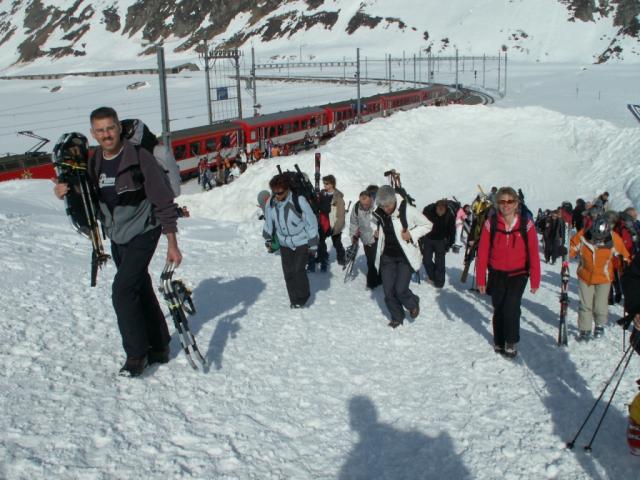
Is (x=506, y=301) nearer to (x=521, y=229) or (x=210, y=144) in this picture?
(x=521, y=229)

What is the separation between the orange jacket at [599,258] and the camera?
5.67 meters

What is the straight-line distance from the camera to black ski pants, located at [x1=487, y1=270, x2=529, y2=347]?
5012 mm

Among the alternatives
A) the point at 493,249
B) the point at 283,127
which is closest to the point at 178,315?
the point at 493,249

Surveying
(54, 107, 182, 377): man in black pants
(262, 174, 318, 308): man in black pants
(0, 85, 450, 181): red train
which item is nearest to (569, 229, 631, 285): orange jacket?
(262, 174, 318, 308): man in black pants

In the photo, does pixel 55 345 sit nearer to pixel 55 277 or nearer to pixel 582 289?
pixel 55 277

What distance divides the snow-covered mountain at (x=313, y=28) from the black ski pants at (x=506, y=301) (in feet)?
358

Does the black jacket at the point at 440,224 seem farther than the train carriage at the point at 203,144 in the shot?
No

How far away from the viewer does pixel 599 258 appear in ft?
18.6

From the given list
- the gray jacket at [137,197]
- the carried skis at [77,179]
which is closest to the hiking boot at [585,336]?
the gray jacket at [137,197]

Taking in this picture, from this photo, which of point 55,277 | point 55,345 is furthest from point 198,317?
point 55,277

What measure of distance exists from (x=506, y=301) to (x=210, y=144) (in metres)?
21.6

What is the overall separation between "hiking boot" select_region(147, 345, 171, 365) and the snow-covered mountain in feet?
364

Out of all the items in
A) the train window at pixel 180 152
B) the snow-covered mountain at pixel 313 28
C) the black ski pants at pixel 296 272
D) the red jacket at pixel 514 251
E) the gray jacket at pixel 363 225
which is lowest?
the train window at pixel 180 152

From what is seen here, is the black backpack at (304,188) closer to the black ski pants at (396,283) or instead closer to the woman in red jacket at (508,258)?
the black ski pants at (396,283)
